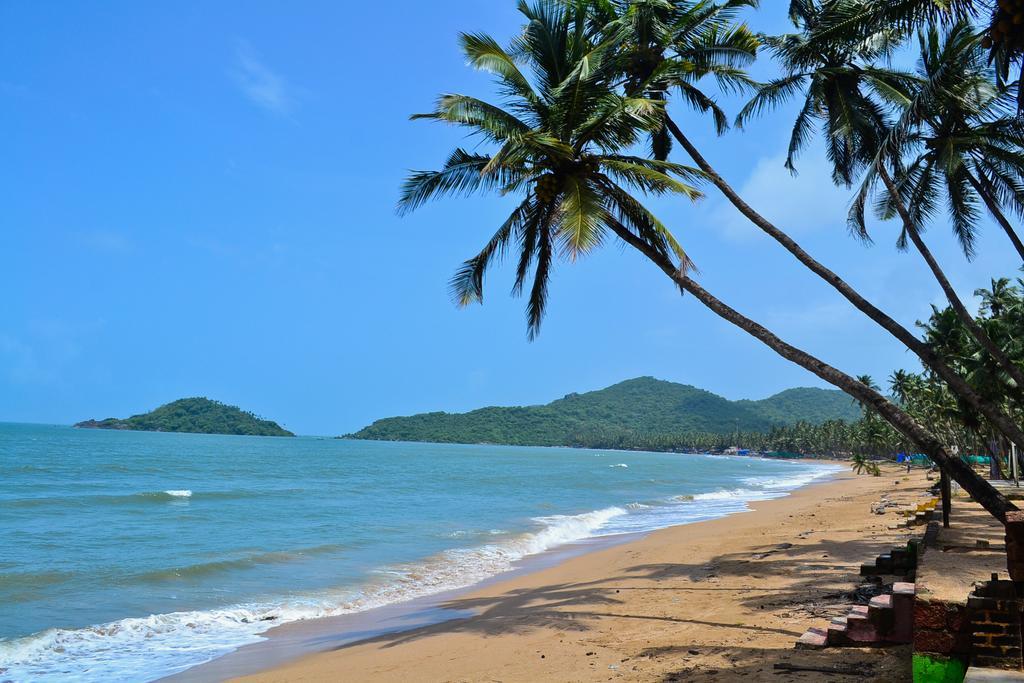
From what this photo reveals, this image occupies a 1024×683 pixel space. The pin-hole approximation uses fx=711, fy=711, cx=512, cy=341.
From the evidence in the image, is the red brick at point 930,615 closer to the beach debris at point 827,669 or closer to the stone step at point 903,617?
the beach debris at point 827,669

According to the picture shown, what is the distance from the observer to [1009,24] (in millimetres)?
4469

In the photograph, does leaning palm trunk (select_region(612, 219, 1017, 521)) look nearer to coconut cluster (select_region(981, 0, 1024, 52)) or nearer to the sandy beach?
the sandy beach

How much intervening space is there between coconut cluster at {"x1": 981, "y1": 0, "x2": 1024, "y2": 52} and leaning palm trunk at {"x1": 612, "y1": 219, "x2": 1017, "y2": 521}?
330cm

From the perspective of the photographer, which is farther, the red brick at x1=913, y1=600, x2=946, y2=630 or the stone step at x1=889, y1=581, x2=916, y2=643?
the stone step at x1=889, y1=581, x2=916, y2=643

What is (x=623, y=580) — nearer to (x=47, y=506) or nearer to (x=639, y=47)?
(x=639, y=47)

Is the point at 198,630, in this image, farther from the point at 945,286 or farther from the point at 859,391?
the point at 945,286

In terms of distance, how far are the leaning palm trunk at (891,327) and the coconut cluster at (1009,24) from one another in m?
4.42

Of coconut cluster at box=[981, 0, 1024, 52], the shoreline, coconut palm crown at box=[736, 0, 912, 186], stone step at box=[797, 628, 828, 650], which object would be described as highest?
coconut palm crown at box=[736, 0, 912, 186]

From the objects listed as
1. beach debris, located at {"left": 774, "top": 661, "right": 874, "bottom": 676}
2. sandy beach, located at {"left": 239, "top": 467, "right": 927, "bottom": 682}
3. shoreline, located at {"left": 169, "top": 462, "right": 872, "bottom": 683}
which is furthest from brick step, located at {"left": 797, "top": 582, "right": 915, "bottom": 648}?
shoreline, located at {"left": 169, "top": 462, "right": 872, "bottom": 683}

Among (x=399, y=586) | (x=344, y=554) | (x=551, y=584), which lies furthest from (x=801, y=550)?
(x=344, y=554)

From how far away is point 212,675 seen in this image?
736 centimetres

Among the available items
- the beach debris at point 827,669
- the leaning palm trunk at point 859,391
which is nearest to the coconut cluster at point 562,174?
the leaning palm trunk at point 859,391

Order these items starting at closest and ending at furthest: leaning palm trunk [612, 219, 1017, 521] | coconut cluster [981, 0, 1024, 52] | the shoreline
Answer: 1. coconut cluster [981, 0, 1024, 52]
2. leaning palm trunk [612, 219, 1017, 521]
3. the shoreline

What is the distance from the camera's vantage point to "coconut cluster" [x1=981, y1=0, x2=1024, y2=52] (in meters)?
4.31
